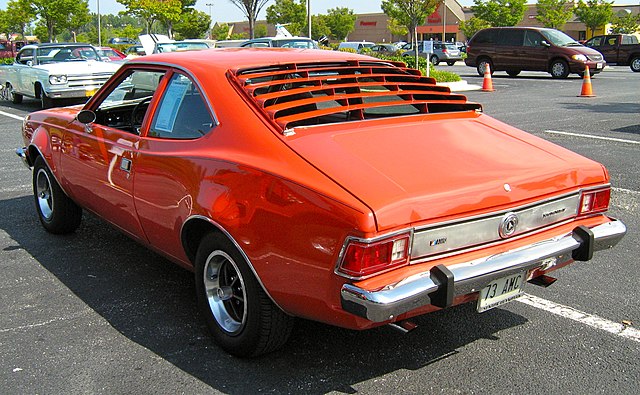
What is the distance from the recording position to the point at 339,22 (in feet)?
258

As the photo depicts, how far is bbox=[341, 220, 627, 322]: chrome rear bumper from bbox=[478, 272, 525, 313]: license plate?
10 centimetres

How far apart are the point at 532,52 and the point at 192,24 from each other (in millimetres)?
39739

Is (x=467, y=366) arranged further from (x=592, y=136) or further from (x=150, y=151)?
(x=592, y=136)

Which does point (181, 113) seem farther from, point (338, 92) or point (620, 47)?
point (620, 47)

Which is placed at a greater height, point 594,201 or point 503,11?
point 503,11

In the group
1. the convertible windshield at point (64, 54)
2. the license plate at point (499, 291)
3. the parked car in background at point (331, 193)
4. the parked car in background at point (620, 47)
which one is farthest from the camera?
the parked car in background at point (620, 47)

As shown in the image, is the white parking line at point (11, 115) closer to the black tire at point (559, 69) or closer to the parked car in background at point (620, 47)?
the black tire at point (559, 69)

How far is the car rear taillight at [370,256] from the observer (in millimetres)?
2877

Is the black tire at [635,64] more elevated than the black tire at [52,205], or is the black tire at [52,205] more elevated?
the black tire at [635,64]

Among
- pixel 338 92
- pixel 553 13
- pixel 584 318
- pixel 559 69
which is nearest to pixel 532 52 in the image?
pixel 559 69

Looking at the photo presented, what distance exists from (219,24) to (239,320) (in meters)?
91.3

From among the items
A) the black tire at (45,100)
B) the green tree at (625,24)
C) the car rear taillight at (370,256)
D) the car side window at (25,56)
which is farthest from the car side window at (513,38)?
the green tree at (625,24)

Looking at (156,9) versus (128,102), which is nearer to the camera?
(128,102)

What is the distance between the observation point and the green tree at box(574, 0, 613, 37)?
54.8 metres
